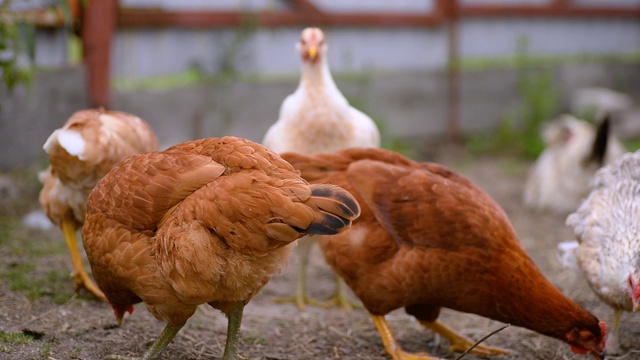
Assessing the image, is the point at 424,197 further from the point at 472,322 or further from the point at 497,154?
the point at 497,154

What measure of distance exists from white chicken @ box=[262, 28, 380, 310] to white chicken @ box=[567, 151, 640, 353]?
142cm

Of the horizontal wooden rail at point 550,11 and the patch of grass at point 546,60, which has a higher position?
the horizontal wooden rail at point 550,11

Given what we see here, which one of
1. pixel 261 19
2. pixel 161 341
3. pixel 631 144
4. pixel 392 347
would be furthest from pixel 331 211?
pixel 631 144

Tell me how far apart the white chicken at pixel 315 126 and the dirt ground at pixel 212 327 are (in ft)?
1.28

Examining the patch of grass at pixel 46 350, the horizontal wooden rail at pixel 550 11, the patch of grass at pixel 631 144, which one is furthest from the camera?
the horizontal wooden rail at pixel 550 11

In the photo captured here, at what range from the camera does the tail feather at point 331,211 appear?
2.62 meters

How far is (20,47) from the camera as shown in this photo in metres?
4.55

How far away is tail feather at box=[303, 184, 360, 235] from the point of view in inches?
103

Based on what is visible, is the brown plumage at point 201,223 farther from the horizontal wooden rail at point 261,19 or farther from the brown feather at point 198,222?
the horizontal wooden rail at point 261,19

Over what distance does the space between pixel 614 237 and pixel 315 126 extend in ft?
6.08

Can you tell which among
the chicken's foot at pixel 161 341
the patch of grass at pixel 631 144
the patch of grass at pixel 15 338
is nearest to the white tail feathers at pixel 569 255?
the chicken's foot at pixel 161 341

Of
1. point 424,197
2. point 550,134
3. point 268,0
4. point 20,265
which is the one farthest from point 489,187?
point 20,265

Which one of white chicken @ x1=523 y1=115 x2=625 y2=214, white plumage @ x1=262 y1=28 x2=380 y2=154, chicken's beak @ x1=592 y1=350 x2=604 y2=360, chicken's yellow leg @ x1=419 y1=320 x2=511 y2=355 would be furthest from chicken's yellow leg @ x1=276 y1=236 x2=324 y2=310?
white chicken @ x1=523 y1=115 x2=625 y2=214

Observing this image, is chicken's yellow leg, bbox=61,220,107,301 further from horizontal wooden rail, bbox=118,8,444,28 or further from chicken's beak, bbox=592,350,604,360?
horizontal wooden rail, bbox=118,8,444,28
